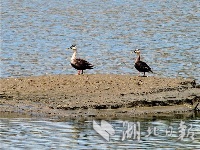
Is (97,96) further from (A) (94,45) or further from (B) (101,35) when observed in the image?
(B) (101,35)

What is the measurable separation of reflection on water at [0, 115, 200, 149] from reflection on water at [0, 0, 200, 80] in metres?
9.11

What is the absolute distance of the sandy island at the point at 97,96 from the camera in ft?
67.3

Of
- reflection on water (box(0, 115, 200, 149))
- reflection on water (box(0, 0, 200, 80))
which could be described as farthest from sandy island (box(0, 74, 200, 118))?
reflection on water (box(0, 0, 200, 80))

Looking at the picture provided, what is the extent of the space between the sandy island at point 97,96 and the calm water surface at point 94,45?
1057mm

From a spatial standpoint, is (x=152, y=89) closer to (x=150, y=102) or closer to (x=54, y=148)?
(x=150, y=102)

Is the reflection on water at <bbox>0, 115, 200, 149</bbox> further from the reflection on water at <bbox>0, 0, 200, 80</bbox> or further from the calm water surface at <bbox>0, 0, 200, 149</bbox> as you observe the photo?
the reflection on water at <bbox>0, 0, 200, 80</bbox>

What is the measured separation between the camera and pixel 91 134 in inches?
706

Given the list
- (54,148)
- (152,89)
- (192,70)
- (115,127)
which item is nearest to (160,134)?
(115,127)

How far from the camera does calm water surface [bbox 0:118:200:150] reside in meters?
16.8

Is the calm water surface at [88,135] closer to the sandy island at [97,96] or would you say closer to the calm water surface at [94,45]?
the calm water surface at [94,45]

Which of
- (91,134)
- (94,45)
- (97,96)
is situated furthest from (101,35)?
(91,134)

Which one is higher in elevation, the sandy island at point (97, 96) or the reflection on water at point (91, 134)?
the sandy island at point (97, 96)

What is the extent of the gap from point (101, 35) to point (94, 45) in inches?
177

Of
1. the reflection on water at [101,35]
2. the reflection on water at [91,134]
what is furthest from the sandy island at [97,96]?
the reflection on water at [101,35]
